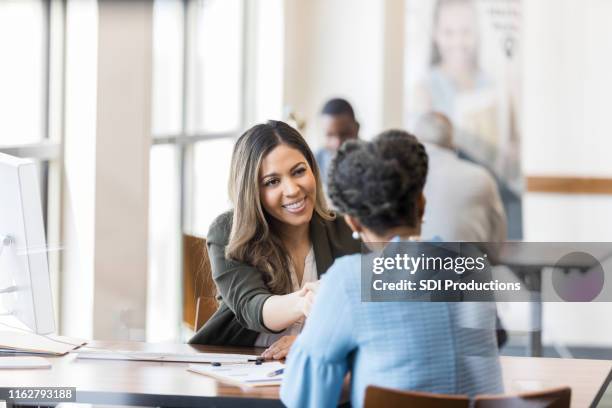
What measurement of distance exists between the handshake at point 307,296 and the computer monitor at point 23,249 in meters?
0.43

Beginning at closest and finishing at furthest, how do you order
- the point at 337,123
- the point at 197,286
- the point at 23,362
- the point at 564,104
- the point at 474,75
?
the point at 23,362
the point at 197,286
the point at 337,123
the point at 564,104
the point at 474,75

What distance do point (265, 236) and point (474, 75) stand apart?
8.70 feet

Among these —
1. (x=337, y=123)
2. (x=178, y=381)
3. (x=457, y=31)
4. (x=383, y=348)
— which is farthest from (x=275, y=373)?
(x=457, y=31)

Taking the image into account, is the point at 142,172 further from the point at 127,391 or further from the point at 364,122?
the point at 364,122

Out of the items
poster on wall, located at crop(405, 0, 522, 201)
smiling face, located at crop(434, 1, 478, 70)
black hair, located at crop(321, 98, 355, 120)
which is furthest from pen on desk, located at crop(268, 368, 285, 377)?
smiling face, located at crop(434, 1, 478, 70)

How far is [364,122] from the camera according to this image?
3.70 meters

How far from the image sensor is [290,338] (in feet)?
5.41

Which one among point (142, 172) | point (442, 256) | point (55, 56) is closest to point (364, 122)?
point (142, 172)

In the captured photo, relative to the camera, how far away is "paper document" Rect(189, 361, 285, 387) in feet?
4.74

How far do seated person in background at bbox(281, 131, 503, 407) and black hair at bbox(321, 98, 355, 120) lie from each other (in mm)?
1561

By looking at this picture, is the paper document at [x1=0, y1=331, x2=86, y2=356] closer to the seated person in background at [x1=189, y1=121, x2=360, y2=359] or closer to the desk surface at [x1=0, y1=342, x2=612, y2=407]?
the desk surface at [x1=0, y1=342, x2=612, y2=407]

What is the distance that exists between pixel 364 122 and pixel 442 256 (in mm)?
2179

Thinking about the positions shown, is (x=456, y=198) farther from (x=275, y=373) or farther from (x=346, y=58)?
(x=275, y=373)

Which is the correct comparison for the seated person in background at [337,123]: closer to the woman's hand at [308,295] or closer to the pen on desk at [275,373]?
the woman's hand at [308,295]
